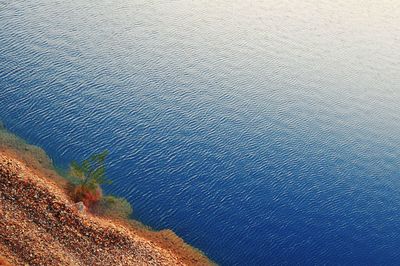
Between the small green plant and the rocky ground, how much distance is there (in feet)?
3.95

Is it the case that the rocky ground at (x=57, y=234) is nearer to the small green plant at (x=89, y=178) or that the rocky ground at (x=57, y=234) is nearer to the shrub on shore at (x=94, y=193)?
the shrub on shore at (x=94, y=193)

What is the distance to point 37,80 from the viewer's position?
141ft

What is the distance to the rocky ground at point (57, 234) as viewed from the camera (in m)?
24.0

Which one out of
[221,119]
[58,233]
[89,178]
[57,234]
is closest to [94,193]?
[89,178]

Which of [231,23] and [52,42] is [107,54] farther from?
[231,23]

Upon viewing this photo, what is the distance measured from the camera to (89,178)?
3231 cm

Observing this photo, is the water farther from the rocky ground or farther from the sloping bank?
the rocky ground

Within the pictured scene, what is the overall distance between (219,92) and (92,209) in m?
23.3

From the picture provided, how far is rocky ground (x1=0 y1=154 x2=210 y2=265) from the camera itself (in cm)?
2395

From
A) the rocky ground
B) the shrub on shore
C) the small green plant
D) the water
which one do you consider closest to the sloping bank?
the rocky ground

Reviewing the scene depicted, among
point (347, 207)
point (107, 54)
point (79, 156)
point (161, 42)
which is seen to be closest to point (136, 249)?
point (79, 156)

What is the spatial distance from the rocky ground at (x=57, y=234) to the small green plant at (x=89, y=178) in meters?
1.20

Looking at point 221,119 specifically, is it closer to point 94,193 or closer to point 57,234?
point 94,193

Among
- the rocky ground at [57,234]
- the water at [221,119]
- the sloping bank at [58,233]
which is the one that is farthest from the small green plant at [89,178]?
the water at [221,119]
